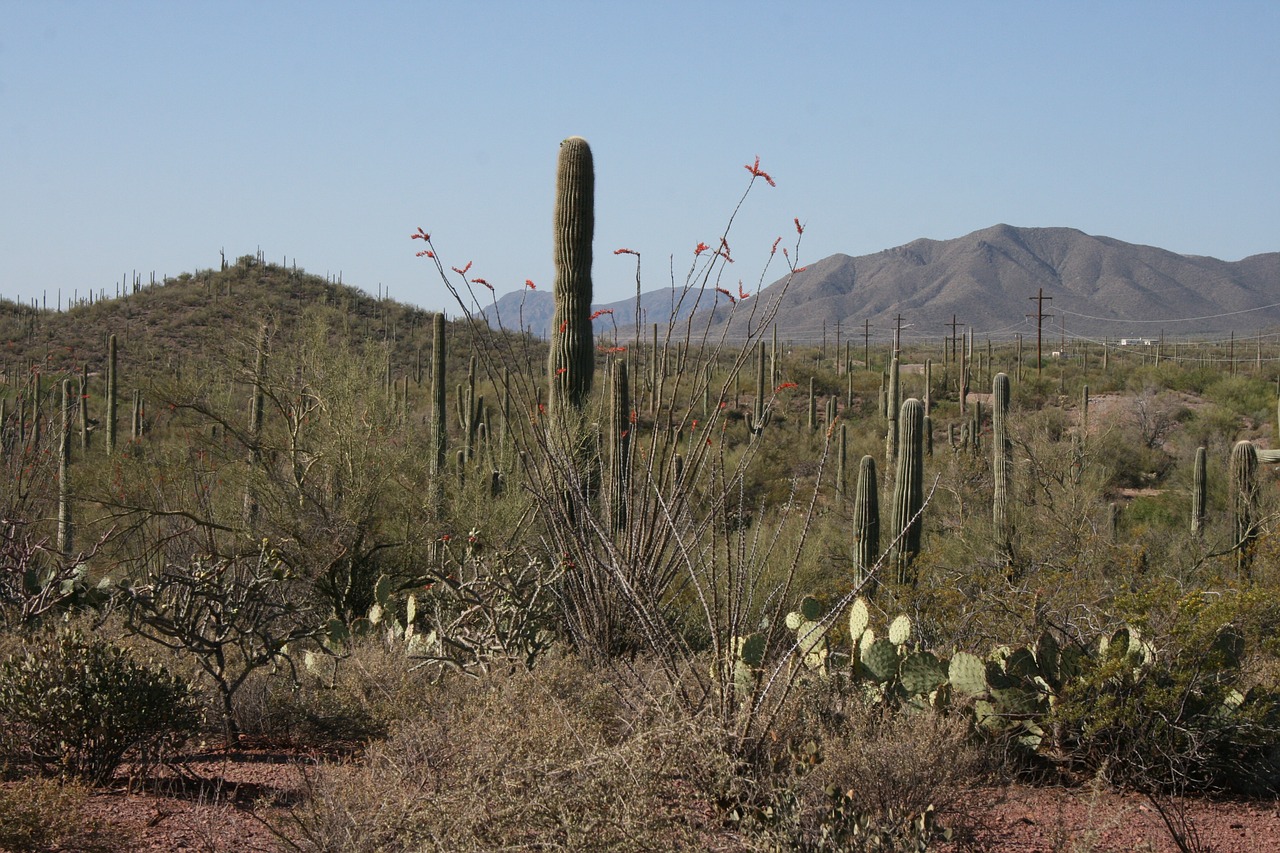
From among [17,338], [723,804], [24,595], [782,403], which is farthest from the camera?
[17,338]

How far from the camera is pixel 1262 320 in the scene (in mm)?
176625

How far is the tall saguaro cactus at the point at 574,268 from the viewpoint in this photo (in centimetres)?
1019

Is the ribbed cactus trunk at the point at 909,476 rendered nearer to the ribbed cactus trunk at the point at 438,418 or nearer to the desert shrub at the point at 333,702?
the ribbed cactus trunk at the point at 438,418

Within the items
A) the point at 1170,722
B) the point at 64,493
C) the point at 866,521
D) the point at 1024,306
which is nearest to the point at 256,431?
the point at 64,493

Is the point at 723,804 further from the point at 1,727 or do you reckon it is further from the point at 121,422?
the point at 121,422

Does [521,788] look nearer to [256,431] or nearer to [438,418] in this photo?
[256,431]

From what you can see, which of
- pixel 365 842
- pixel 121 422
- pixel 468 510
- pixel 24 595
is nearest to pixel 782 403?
pixel 121 422

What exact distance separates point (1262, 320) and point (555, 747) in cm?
19652

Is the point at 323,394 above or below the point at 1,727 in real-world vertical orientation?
above

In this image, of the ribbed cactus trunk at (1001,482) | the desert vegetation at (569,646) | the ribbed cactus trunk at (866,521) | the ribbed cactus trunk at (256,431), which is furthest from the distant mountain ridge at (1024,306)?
the desert vegetation at (569,646)

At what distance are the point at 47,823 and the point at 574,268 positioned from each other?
680 centimetres

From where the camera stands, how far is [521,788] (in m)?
4.33

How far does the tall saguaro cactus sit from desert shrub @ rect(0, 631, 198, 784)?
5.07 meters

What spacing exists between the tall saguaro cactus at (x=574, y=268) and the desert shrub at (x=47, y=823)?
232 inches
